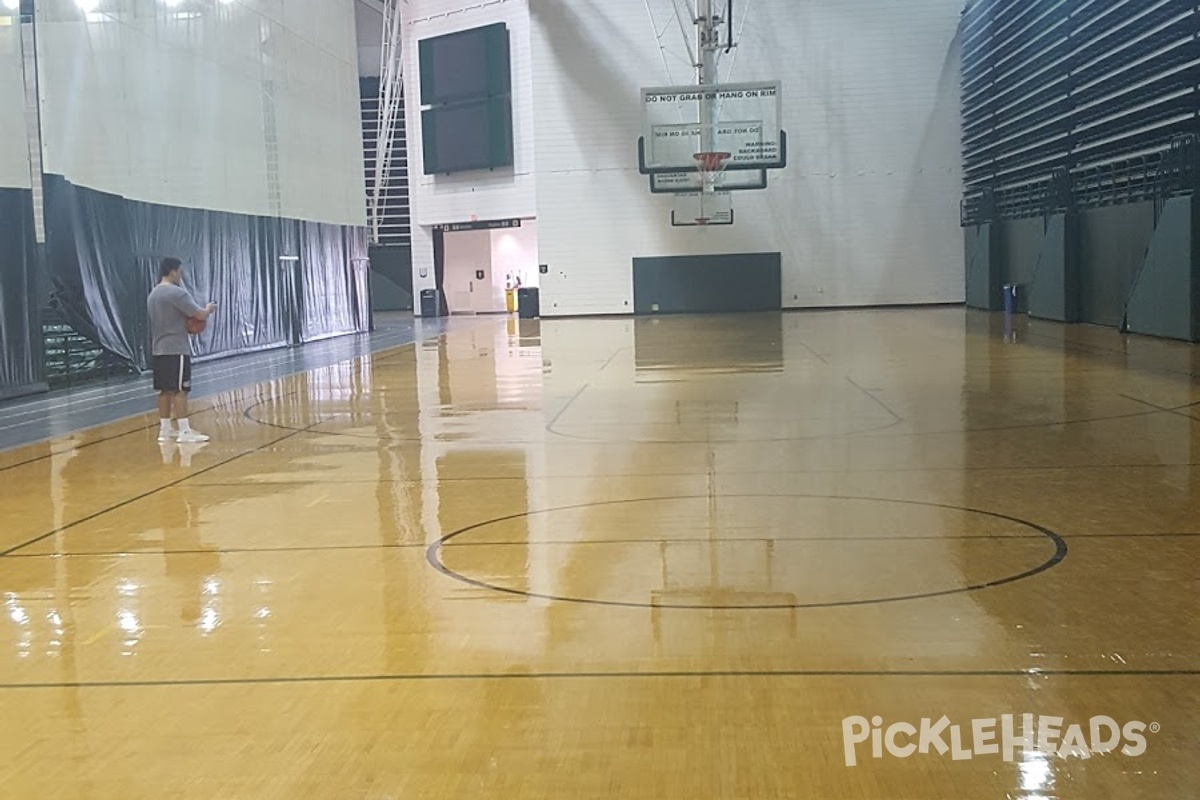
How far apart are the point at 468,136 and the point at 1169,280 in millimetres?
23362

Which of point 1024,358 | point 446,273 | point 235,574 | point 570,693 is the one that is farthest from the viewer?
point 446,273

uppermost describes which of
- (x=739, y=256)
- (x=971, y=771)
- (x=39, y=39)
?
(x=39, y=39)

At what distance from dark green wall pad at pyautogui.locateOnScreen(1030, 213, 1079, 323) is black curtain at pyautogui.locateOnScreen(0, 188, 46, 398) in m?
18.1

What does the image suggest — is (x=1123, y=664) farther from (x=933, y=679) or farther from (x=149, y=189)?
(x=149, y=189)

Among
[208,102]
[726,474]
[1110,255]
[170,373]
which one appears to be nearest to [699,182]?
[1110,255]

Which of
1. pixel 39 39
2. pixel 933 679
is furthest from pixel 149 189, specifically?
pixel 933 679

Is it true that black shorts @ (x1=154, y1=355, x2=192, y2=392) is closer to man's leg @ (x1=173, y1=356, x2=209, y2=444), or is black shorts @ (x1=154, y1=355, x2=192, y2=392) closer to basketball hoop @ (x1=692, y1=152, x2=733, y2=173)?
man's leg @ (x1=173, y1=356, x2=209, y2=444)

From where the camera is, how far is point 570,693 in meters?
3.98

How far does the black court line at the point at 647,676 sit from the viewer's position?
13.2 feet

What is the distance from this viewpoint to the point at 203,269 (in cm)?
2155

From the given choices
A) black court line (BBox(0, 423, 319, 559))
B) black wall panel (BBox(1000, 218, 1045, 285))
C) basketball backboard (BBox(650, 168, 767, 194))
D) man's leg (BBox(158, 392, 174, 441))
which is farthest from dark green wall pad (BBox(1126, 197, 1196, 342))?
man's leg (BBox(158, 392, 174, 441))

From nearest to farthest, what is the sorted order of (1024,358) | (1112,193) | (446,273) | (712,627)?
(712,627) < (1024,358) < (1112,193) < (446,273)

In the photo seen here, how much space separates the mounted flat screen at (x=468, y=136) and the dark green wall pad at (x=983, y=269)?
13929mm

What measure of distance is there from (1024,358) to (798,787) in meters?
14.2
